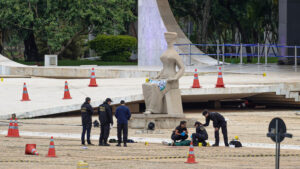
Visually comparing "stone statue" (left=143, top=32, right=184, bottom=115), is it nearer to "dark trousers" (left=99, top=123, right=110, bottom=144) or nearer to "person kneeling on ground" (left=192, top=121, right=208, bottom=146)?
"person kneeling on ground" (left=192, top=121, right=208, bottom=146)

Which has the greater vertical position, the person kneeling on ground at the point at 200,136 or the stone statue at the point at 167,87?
the stone statue at the point at 167,87

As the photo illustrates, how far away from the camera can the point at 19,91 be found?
2797 cm

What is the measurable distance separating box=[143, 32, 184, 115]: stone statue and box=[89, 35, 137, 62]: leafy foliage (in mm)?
27317

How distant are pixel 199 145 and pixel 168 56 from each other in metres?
3.50

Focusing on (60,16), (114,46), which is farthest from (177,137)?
(114,46)

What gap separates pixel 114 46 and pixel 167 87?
28.3 m

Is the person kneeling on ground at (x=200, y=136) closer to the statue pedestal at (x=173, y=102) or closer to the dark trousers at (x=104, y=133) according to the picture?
the dark trousers at (x=104, y=133)

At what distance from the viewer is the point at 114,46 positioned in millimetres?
49125

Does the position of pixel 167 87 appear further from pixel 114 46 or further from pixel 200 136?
pixel 114 46

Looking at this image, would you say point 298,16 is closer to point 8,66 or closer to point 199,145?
point 8,66

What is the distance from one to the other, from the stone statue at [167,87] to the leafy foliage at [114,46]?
27317 millimetres

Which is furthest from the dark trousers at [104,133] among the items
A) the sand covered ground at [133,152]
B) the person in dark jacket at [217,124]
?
the person in dark jacket at [217,124]

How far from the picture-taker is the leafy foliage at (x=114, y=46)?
48.6 meters

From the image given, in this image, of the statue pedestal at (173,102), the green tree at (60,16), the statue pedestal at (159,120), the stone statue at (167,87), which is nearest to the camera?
the stone statue at (167,87)
